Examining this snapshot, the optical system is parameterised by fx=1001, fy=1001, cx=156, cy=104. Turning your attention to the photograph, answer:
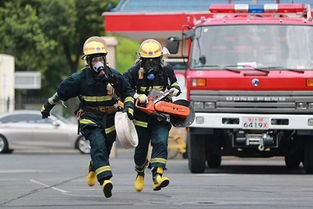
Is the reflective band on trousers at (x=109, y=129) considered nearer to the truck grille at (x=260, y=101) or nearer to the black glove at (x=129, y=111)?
the black glove at (x=129, y=111)

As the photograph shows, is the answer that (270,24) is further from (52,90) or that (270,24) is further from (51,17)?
(52,90)

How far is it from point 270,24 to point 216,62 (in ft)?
4.00

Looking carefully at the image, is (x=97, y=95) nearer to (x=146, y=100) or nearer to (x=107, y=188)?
(x=146, y=100)

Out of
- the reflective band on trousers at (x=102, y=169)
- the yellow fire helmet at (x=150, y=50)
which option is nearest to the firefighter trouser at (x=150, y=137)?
the yellow fire helmet at (x=150, y=50)

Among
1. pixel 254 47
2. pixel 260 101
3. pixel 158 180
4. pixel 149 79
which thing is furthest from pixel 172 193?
pixel 254 47

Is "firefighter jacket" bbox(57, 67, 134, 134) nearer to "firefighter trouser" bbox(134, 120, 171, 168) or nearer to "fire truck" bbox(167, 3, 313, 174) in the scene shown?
"firefighter trouser" bbox(134, 120, 171, 168)

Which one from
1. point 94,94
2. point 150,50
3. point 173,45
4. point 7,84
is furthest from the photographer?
point 7,84

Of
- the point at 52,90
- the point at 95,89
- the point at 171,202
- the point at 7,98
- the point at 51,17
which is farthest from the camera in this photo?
the point at 52,90

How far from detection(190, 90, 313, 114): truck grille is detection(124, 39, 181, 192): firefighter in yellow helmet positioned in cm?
329

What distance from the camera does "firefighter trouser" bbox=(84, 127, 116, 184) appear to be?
11898 mm

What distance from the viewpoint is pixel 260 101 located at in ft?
55.0

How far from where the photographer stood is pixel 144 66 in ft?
43.8

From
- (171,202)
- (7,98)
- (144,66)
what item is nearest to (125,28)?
(7,98)

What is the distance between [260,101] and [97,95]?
510 cm
